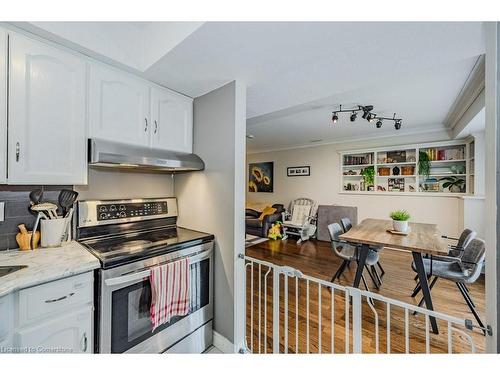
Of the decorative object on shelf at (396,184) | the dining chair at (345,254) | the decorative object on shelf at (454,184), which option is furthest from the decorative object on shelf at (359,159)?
the dining chair at (345,254)

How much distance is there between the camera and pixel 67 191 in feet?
5.29

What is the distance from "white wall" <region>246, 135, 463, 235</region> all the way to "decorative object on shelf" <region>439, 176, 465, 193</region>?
173mm

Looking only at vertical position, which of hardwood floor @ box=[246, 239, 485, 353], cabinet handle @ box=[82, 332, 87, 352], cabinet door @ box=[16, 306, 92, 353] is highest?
cabinet door @ box=[16, 306, 92, 353]

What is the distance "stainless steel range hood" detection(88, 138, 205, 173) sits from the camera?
4.71 ft

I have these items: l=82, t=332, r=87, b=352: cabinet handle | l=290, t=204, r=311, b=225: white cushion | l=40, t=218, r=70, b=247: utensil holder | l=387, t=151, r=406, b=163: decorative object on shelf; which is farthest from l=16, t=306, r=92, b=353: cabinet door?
l=387, t=151, r=406, b=163: decorative object on shelf

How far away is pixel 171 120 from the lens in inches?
75.7

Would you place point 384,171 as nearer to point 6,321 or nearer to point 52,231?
point 52,231

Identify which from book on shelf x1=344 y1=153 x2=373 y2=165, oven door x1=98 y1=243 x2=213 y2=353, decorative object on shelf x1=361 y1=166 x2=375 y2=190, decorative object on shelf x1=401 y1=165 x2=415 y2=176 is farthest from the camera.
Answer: book on shelf x1=344 y1=153 x2=373 y2=165

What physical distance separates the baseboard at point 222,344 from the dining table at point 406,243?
145 cm

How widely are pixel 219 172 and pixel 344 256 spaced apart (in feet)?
6.21

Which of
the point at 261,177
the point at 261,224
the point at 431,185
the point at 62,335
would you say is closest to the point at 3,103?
the point at 62,335

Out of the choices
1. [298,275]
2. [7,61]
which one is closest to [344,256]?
[298,275]

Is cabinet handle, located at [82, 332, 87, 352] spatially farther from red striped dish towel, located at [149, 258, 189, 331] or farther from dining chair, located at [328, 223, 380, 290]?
dining chair, located at [328, 223, 380, 290]
